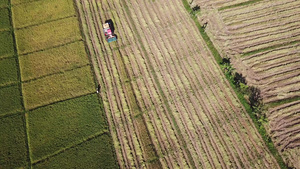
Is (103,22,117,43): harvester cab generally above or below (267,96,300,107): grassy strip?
above

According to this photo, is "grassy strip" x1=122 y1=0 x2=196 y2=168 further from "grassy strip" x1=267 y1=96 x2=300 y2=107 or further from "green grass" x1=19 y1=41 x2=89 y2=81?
"grassy strip" x1=267 y1=96 x2=300 y2=107

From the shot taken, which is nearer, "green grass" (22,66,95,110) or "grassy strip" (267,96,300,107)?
"grassy strip" (267,96,300,107)

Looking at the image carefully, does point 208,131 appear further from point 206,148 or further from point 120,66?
point 120,66

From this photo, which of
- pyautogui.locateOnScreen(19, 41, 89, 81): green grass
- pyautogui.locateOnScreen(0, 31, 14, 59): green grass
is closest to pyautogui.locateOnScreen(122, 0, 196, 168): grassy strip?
pyautogui.locateOnScreen(19, 41, 89, 81): green grass

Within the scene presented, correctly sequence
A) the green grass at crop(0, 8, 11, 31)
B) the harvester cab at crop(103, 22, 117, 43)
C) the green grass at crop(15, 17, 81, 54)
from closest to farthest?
the harvester cab at crop(103, 22, 117, 43)
the green grass at crop(15, 17, 81, 54)
the green grass at crop(0, 8, 11, 31)

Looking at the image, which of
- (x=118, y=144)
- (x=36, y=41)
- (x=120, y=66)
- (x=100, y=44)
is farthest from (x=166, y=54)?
(x=36, y=41)

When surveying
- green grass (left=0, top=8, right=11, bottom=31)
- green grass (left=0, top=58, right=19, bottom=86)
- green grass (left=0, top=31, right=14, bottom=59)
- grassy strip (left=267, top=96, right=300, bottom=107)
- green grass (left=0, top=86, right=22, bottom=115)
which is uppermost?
green grass (left=0, top=8, right=11, bottom=31)

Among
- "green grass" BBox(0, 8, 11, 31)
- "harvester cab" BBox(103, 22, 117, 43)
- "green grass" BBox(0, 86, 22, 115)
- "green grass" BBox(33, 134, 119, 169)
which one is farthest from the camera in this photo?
"green grass" BBox(0, 8, 11, 31)
